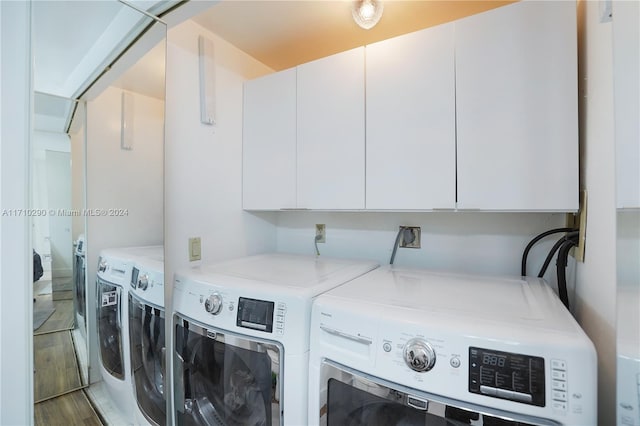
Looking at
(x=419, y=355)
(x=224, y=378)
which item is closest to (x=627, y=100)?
(x=419, y=355)

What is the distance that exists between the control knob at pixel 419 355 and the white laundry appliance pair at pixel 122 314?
50.0 inches

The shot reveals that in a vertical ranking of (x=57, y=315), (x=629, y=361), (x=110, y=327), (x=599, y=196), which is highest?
(x=599, y=196)

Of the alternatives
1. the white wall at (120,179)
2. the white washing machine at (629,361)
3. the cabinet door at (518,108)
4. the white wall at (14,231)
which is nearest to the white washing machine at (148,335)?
the white wall at (120,179)

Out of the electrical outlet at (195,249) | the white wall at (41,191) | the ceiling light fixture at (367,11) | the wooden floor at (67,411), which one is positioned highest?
the ceiling light fixture at (367,11)

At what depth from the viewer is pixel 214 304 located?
1.17 m

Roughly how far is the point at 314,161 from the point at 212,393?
4.04 feet

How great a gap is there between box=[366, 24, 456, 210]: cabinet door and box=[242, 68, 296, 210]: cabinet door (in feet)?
1.63

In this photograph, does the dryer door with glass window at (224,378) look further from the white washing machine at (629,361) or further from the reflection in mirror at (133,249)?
the white washing machine at (629,361)

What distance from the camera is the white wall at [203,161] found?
5.03 ft

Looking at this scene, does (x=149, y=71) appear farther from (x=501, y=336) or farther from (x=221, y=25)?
(x=501, y=336)

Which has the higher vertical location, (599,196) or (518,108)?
(518,108)

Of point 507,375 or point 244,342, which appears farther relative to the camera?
point 244,342

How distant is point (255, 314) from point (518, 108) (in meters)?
1.32

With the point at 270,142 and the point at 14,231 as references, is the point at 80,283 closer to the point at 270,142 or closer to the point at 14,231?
the point at 14,231
